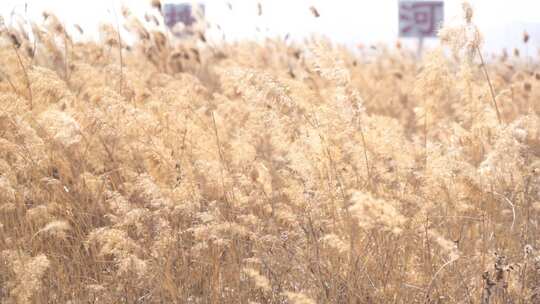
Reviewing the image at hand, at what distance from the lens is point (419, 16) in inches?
422

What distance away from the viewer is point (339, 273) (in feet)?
7.75

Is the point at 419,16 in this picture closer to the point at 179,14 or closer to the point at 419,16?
the point at 419,16

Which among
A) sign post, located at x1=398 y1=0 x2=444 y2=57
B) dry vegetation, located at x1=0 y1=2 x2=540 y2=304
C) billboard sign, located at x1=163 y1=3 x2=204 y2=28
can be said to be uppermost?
dry vegetation, located at x1=0 y1=2 x2=540 y2=304

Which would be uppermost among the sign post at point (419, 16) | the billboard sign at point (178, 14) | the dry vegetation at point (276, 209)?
the dry vegetation at point (276, 209)

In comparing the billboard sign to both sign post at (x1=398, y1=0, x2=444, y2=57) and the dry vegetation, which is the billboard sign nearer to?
sign post at (x1=398, y1=0, x2=444, y2=57)

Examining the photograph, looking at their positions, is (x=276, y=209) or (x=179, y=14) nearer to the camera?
(x=276, y=209)

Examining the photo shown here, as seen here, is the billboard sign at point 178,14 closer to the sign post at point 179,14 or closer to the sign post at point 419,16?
the sign post at point 179,14

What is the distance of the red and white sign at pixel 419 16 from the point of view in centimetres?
1065

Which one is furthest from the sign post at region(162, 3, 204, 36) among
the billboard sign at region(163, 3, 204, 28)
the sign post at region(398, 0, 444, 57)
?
the sign post at region(398, 0, 444, 57)

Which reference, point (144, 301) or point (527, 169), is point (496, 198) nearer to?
point (527, 169)

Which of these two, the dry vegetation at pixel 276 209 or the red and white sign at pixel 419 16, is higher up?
the dry vegetation at pixel 276 209

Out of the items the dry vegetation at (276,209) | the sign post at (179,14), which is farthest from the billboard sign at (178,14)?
the dry vegetation at (276,209)

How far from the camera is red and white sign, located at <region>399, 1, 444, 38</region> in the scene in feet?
34.9

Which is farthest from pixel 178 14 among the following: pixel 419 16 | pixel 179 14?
pixel 419 16
